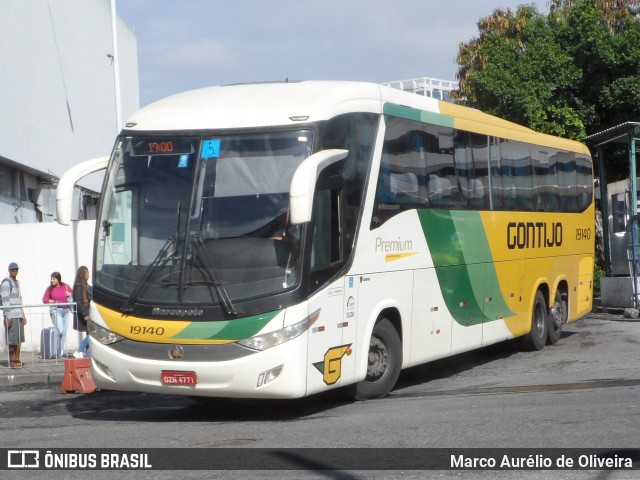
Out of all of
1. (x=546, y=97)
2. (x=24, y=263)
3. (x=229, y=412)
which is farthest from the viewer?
(x=546, y=97)

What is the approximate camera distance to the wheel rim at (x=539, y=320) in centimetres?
1667

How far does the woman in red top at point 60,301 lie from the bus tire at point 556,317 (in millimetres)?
8134

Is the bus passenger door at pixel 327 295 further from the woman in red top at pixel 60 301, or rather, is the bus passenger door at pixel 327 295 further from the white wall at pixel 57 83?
the white wall at pixel 57 83

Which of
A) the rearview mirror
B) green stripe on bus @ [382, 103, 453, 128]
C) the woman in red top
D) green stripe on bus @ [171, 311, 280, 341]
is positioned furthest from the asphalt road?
green stripe on bus @ [382, 103, 453, 128]

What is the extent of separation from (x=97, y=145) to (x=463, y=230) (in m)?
20.9

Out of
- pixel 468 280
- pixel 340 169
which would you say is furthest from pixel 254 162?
pixel 468 280

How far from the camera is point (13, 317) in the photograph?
55.2 feet

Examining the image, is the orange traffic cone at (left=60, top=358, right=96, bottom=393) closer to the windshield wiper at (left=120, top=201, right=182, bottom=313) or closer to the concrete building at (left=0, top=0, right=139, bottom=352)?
the concrete building at (left=0, top=0, right=139, bottom=352)

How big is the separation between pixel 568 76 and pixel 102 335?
23.4 m

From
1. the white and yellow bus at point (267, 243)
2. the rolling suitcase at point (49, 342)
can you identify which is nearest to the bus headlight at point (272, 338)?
the white and yellow bus at point (267, 243)

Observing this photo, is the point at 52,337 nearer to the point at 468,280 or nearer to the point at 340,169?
the point at 468,280

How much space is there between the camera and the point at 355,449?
823cm

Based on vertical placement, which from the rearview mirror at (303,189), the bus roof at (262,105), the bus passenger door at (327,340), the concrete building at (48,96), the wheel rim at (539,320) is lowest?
the wheel rim at (539,320)

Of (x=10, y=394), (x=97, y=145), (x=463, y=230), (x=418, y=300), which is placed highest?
(x=97, y=145)
